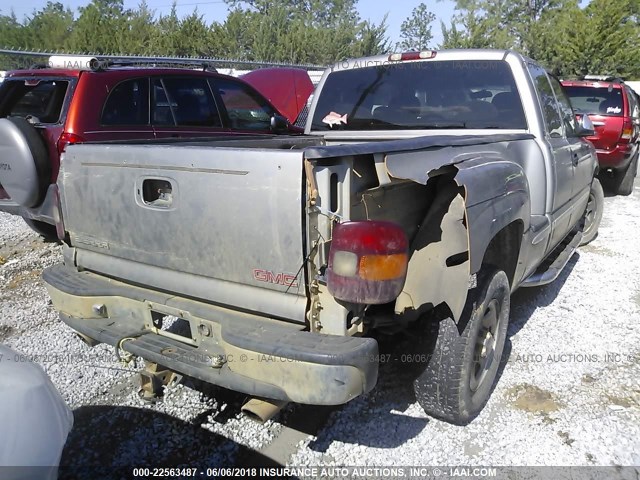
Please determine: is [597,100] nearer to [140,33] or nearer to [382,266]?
[382,266]

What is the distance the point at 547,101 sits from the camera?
413 cm

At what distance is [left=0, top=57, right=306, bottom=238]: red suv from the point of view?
15.1ft

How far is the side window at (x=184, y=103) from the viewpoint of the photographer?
5641 millimetres

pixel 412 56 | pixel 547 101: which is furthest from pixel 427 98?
pixel 547 101

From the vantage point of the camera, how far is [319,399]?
2.08 meters

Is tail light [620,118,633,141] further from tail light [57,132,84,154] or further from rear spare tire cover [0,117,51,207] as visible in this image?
rear spare tire cover [0,117,51,207]

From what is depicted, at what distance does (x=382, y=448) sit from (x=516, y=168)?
69.5 inches

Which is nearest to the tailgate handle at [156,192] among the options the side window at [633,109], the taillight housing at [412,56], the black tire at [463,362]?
the black tire at [463,362]

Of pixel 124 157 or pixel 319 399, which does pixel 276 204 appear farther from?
pixel 124 157

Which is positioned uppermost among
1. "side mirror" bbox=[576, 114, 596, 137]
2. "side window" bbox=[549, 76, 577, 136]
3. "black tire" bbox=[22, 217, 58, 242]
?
"side window" bbox=[549, 76, 577, 136]

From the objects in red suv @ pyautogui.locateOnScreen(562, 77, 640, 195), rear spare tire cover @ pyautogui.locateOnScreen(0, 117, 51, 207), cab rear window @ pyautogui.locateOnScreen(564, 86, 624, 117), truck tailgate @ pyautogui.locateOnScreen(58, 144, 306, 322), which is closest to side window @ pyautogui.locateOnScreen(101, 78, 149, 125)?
rear spare tire cover @ pyautogui.locateOnScreen(0, 117, 51, 207)

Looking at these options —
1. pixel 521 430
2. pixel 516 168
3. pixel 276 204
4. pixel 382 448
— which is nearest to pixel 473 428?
pixel 521 430

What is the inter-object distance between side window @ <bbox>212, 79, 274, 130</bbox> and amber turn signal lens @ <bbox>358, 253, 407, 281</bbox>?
4.74 m

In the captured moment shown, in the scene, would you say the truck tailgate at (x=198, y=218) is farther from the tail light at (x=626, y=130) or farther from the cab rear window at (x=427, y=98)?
the tail light at (x=626, y=130)
